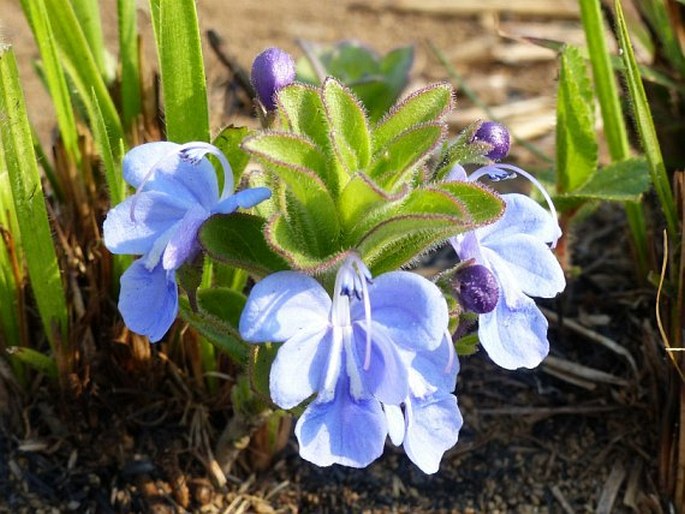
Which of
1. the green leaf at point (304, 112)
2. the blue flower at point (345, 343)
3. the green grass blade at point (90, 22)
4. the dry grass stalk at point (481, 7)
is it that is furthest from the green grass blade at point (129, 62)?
the dry grass stalk at point (481, 7)

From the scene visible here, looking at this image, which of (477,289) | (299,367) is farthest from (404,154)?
(299,367)

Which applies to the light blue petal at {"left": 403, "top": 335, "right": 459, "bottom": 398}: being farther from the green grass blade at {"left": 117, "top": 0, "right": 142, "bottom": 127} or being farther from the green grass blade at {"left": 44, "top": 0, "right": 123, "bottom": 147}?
the green grass blade at {"left": 117, "top": 0, "right": 142, "bottom": 127}

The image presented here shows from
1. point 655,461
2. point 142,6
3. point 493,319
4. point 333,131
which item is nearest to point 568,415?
point 655,461

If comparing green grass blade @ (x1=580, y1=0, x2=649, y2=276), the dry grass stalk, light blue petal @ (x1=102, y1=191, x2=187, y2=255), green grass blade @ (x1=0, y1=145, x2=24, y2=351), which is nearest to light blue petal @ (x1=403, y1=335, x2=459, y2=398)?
light blue petal @ (x1=102, y1=191, x2=187, y2=255)

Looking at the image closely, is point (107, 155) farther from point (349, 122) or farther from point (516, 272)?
point (516, 272)

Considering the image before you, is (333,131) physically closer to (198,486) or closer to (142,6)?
(198,486)

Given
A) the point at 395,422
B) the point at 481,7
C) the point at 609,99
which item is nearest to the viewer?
the point at 395,422
